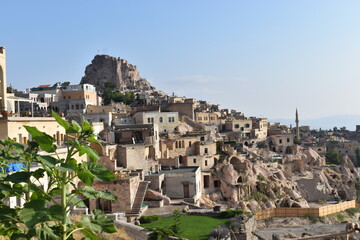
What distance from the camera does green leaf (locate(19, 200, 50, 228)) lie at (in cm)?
405

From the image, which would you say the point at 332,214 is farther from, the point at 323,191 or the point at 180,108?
the point at 180,108

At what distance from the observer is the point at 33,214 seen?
13.5ft

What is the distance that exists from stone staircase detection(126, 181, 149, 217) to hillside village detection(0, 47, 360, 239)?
6 centimetres

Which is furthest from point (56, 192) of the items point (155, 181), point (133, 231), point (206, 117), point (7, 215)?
point (206, 117)

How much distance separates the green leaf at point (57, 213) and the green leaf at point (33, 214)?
0.06 meters

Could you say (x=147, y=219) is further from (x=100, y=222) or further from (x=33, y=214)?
(x=33, y=214)

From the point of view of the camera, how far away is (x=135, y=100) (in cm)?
8038

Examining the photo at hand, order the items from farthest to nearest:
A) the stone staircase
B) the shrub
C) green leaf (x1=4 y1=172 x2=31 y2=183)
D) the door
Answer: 1. the door
2. the stone staircase
3. the shrub
4. green leaf (x1=4 y1=172 x2=31 y2=183)

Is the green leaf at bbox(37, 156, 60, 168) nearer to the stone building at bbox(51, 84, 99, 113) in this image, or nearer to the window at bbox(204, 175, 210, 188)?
the window at bbox(204, 175, 210, 188)

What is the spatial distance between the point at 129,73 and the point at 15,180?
109 meters

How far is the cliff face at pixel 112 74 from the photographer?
10812 cm

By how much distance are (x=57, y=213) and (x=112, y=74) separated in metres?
106

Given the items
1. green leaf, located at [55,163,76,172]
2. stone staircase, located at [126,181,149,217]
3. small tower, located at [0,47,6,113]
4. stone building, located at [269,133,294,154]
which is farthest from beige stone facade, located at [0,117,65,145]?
stone building, located at [269,133,294,154]

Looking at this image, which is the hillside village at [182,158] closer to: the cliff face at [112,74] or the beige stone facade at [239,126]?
the beige stone facade at [239,126]
